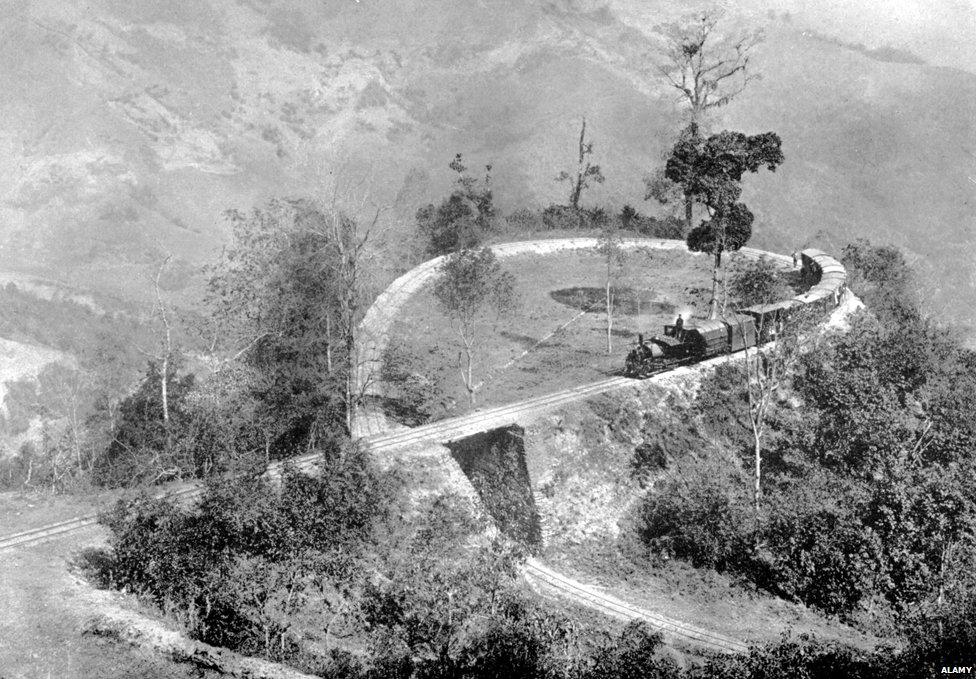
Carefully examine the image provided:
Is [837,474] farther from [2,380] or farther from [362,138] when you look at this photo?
[362,138]

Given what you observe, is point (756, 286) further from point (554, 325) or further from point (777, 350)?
point (554, 325)

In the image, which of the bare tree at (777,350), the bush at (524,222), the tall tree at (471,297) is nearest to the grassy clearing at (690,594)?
the bare tree at (777,350)

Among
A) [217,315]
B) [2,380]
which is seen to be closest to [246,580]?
[217,315]

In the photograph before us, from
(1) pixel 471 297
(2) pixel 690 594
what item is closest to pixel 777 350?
(2) pixel 690 594

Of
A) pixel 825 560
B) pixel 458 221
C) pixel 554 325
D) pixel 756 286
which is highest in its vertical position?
pixel 458 221

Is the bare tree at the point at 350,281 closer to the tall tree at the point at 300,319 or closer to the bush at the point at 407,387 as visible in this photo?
the tall tree at the point at 300,319

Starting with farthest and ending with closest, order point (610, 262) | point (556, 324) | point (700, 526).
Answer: point (556, 324) → point (610, 262) → point (700, 526)

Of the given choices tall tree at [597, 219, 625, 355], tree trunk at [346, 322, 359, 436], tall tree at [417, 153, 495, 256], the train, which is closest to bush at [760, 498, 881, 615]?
the train
